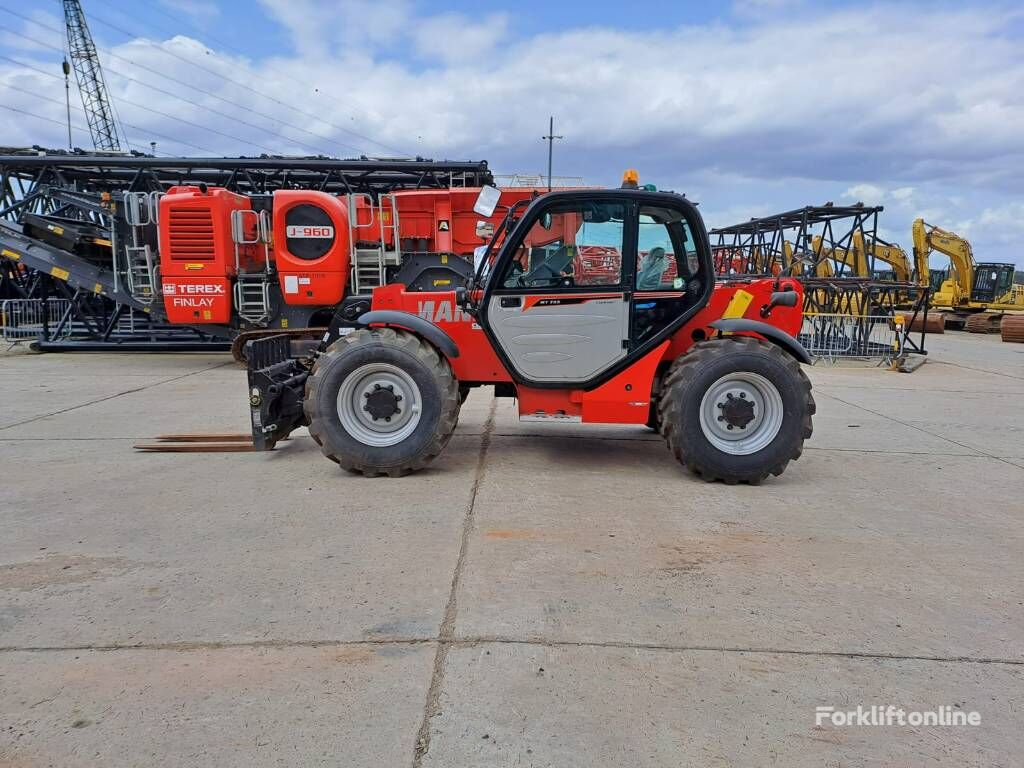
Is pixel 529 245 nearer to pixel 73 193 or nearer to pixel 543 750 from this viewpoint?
pixel 543 750

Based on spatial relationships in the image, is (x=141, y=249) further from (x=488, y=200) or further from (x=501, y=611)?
(x=501, y=611)

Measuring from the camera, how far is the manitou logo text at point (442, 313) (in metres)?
5.13

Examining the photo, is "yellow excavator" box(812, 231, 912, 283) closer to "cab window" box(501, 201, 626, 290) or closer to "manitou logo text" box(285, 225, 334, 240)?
"manitou logo text" box(285, 225, 334, 240)

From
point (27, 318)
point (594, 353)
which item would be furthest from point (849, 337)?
point (27, 318)

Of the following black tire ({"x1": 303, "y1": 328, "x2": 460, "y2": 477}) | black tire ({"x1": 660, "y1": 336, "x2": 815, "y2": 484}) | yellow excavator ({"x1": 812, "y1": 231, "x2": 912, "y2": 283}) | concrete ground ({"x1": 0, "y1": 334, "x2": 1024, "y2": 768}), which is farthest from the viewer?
yellow excavator ({"x1": 812, "y1": 231, "x2": 912, "y2": 283})

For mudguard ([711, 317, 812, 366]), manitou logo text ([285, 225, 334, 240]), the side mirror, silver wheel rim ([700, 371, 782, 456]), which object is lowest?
silver wheel rim ([700, 371, 782, 456])

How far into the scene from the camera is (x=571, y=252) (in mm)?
4855

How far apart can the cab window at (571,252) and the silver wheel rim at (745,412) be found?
1.11 m

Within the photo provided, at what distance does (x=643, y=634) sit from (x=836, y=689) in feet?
Answer: 2.42

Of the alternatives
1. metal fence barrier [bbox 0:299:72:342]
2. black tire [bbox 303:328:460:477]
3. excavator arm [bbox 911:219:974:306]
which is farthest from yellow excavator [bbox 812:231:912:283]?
metal fence barrier [bbox 0:299:72:342]

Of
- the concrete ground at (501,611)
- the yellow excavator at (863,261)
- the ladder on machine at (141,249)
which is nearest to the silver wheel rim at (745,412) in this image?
the concrete ground at (501,611)

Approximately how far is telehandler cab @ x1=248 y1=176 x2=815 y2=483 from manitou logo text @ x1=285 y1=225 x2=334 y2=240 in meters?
6.15

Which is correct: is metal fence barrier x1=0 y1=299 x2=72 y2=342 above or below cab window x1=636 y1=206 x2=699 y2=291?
below

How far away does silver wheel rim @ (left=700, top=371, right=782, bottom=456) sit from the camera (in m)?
4.82
